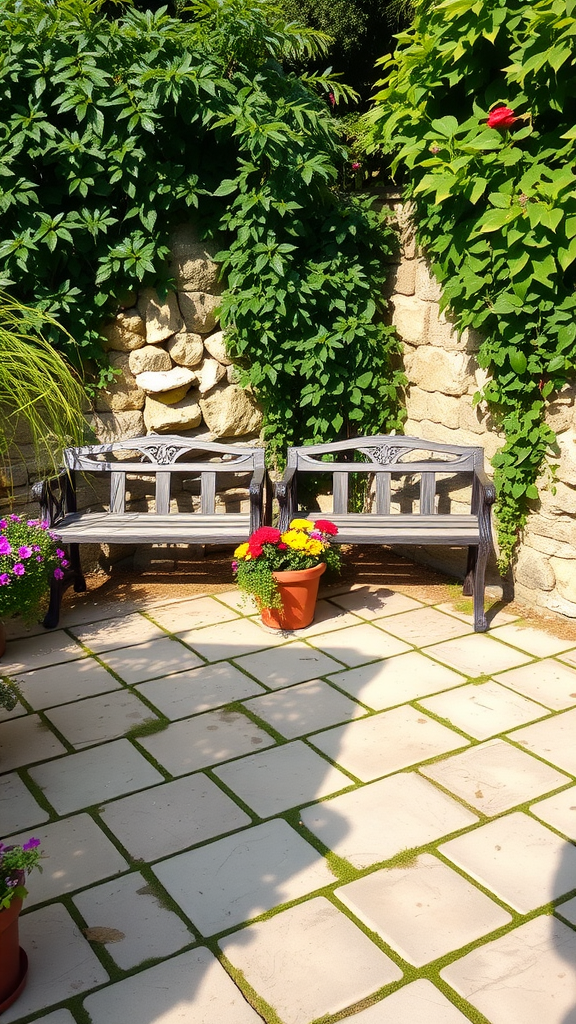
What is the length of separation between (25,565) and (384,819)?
189 centimetres

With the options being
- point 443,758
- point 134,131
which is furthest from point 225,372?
point 443,758

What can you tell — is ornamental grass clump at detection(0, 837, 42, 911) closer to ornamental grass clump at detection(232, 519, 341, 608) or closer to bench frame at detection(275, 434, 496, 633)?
ornamental grass clump at detection(232, 519, 341, 608)

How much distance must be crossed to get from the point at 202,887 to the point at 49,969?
0.43 metres

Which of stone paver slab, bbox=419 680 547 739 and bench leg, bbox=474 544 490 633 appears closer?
stone paver slab, bbox=419 680 547 739

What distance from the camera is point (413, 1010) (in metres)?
1.80

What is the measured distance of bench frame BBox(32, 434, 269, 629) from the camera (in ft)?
13.0

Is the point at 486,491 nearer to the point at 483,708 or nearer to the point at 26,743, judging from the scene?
the point at 483,708

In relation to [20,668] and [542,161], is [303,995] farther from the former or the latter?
[542,161]

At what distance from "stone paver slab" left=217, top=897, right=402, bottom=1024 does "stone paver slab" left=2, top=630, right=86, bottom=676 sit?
1800 mm

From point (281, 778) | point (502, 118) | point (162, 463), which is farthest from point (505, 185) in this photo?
point (281, 778)

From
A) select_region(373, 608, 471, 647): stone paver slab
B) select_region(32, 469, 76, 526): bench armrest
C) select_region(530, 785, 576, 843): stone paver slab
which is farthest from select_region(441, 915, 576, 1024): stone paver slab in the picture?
select_region(32, 469, 76, 526): bench armrest

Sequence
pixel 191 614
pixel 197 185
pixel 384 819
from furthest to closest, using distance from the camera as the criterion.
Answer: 1. pixel 197 185
2. pixel 191 614
3. pixel 384 819

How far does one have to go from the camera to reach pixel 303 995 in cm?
185

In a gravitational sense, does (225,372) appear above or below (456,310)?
below
